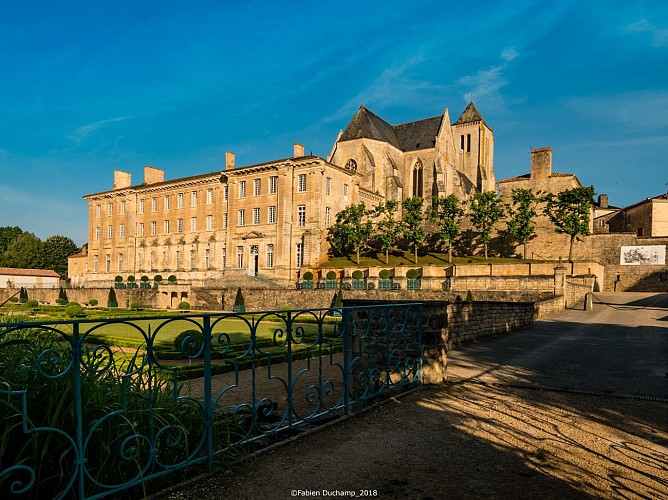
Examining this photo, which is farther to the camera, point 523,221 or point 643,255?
point 523,221

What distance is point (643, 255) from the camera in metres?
43.1

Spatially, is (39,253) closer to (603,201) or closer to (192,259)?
(192,259)

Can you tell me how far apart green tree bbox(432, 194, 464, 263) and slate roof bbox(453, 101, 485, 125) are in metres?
32.2

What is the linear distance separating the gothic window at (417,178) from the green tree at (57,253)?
59.5 m

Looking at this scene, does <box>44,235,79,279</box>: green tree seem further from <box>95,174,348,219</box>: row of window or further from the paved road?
the paved road

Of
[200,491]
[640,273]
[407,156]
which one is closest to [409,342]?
[200,491]

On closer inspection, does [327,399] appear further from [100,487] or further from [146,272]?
[146,272]

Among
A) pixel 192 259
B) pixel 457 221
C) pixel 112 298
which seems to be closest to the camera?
pixel 112 298

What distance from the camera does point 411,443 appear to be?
182 inches

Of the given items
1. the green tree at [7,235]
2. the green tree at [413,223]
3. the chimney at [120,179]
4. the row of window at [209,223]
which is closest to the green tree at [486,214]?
the green tree at [413,223]

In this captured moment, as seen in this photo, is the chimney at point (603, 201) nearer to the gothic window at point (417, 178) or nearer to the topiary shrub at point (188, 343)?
the gothic window at point (417, 178)

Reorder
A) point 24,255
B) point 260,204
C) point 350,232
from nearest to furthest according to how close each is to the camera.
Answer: point 350,232, point 260,204, point 24,255

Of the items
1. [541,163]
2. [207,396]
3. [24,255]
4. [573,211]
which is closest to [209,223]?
[541,163]

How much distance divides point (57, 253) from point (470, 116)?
74.0m
